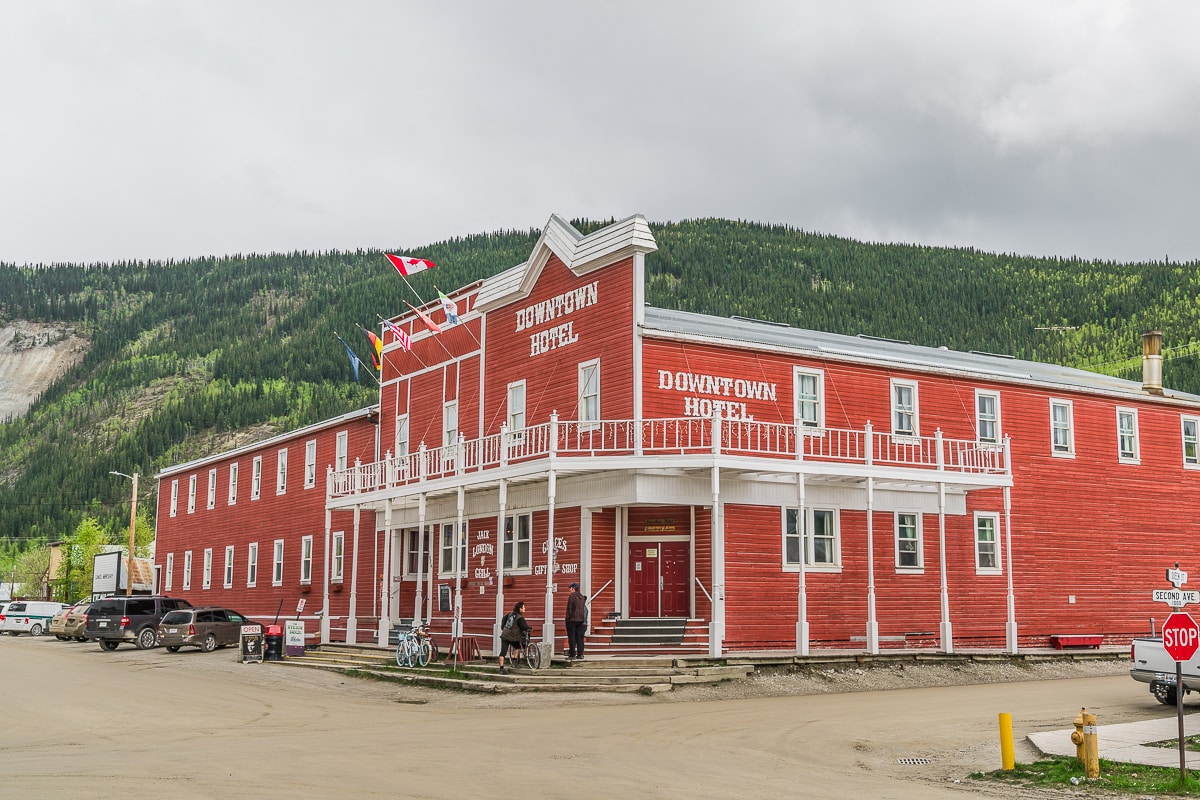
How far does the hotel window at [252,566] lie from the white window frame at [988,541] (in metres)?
28.3

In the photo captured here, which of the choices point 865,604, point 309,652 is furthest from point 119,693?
point 865,604

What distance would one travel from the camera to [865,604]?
3020 cm

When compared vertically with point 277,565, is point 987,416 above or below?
above

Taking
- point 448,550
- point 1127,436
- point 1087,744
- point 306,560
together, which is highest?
point 1127,436

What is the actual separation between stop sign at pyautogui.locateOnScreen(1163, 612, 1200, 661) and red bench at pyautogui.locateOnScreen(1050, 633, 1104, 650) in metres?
20.3

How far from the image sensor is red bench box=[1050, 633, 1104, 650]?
1277 inches

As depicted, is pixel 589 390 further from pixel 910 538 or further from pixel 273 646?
pixel 273 646

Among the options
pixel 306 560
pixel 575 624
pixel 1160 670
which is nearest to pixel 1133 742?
pixel 1160 670

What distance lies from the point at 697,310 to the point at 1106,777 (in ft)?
444

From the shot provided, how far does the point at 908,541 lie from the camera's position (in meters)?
31.3

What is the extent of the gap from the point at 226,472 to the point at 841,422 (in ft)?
100

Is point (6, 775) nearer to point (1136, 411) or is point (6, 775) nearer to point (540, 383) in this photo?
point (540, 383)

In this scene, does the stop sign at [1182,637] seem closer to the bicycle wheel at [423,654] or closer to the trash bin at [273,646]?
the bicycle wheel at [423,654]

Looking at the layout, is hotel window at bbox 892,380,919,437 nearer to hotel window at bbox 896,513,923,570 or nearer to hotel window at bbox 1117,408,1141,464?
hotel window at bbox 896,513,923,570
